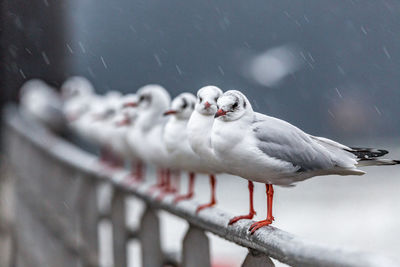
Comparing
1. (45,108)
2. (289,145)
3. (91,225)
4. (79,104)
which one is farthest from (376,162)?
(45,108)

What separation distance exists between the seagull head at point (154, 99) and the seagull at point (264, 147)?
58.7 inches

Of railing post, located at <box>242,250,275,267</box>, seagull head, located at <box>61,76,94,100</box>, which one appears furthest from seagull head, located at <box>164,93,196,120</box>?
seagull head, located at <box>61,76,94,100</box>

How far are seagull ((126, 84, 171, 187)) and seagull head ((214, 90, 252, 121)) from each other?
1.41 m

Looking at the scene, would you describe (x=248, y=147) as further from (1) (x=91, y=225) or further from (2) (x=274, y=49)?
(1) (x=91, y=225)

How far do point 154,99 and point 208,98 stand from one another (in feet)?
4.56

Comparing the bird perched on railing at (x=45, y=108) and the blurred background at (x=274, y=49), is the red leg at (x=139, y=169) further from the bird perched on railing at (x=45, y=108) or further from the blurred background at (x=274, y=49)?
the bird perched on railing at (x=45, y=108)

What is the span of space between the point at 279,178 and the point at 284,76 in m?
0.54

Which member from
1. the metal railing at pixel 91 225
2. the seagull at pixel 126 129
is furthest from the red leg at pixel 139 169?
the metal railing at pixel 91 225

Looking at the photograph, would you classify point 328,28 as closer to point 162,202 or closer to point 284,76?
point 284,76

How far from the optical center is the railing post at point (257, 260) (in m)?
1.79

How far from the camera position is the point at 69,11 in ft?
46.4

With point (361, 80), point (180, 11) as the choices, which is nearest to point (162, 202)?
point (180, 11)

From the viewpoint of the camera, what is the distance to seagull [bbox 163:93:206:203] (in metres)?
2.73

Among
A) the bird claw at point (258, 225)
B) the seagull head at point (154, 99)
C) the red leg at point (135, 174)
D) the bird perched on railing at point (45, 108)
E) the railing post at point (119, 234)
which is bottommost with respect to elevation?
the bird claw at point (258, 225)
